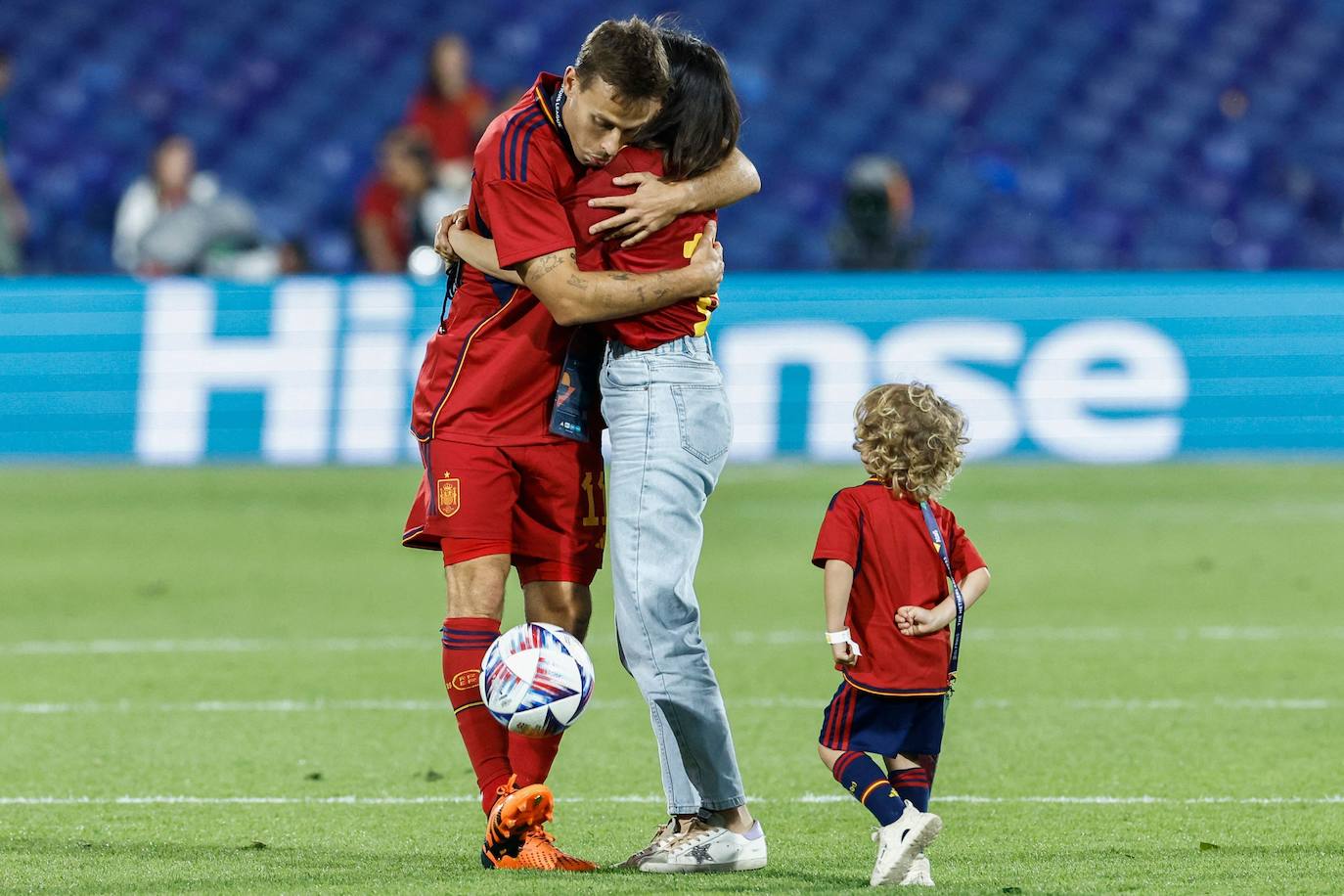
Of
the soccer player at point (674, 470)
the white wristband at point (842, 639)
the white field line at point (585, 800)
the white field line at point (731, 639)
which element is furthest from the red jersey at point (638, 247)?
the white field line at point (731, 639)

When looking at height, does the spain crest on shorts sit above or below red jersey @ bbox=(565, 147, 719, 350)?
below

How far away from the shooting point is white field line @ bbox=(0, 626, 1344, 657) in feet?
27.0

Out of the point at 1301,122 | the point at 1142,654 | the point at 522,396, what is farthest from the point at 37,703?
the point at 1301,122

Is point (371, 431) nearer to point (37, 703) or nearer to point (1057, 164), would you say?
point (37, 703)

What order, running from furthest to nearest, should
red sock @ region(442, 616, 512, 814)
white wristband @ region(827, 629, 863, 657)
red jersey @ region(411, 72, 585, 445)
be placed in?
red sock @ region(442, 616, 512, 814) → red jersey @ region(411, 72, 585, 445) → white wristband @ region(827, 629, 863, 657)

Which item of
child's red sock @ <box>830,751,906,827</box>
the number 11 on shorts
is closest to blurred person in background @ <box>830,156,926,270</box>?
the number 11 on shorts

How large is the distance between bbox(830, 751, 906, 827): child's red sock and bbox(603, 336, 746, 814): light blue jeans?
1.20 feet

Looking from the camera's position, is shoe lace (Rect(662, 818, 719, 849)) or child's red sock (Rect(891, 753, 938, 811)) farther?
shoe lace (Rect(662, 818, 719, 849))

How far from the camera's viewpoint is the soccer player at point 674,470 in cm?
455

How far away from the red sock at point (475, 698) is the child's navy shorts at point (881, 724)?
2.71ft

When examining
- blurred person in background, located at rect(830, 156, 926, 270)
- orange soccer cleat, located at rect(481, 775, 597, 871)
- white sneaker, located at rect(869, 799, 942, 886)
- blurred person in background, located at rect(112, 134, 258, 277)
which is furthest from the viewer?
blurred person in background, located at rect(830, 156, 926, 270)

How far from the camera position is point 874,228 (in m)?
15.7

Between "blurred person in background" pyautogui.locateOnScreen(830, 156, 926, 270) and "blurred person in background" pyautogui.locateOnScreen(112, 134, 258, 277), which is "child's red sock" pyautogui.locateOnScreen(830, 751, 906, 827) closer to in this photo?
"blurred person in background" pyautogui.locateOnScreen(830, 156, 926, 270)

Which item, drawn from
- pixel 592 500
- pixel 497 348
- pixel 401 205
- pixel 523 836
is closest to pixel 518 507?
pixel 592 500
